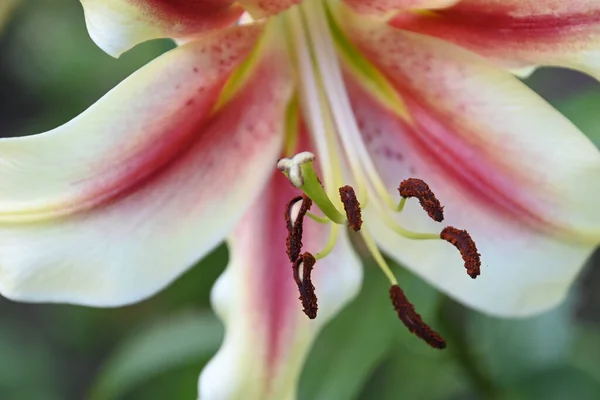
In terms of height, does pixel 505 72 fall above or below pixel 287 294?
above

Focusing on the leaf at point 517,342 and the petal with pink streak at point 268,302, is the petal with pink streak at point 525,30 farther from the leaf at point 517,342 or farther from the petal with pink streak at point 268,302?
the leaf at point 517,342

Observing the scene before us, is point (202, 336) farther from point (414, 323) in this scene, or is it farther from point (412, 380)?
point (414, 323)

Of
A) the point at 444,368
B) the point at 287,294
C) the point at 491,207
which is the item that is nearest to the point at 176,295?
the point at 444,368

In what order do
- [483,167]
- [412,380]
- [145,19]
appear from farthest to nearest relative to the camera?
1. [412,380]
2. [483,167]
3. [145,19]

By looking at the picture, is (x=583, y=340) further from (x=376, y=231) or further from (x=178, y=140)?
(x=178, y=140)

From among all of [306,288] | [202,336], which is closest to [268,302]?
[306,288]

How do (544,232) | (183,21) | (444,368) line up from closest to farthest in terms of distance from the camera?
(183,21), (544,232), (444,368)

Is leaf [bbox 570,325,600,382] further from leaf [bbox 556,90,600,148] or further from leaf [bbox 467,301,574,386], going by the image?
leaf [bbox 556,90,600,148]
